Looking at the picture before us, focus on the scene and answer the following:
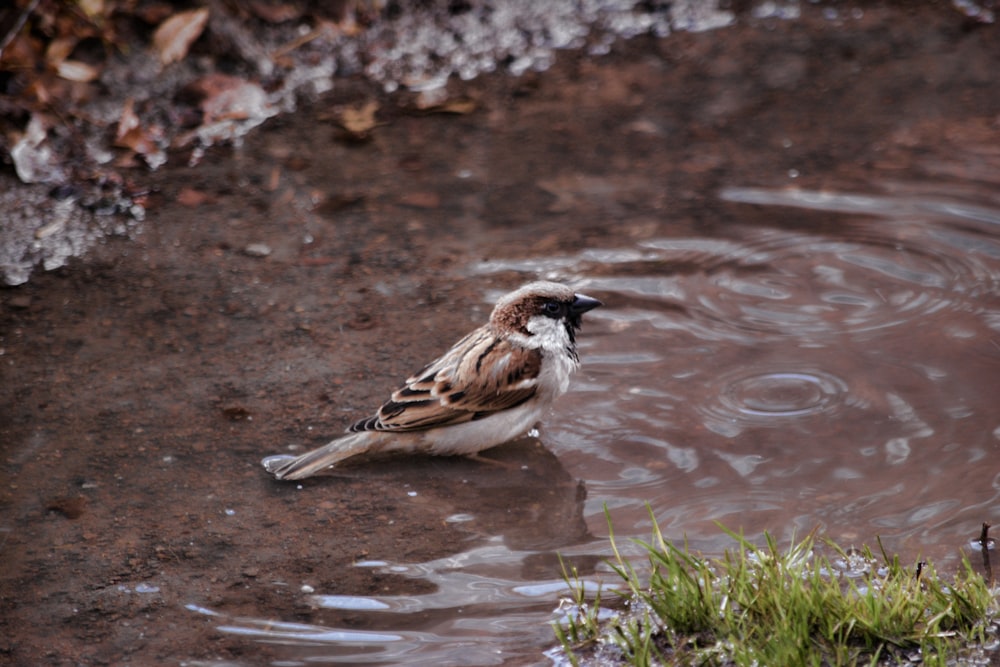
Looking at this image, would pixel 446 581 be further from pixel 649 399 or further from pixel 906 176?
pixel 906 176

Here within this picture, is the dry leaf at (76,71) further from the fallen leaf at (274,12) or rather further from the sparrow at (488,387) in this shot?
the sparrow at (488,387)

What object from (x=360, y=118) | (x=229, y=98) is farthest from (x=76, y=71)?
(x=360, y=118)

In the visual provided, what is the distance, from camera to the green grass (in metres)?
3.57

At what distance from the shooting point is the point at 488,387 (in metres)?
5.21

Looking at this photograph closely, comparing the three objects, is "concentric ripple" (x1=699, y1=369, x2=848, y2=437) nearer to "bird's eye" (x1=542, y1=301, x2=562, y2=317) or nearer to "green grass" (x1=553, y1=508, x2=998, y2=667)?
"bird's eye" (x1=542, y1=301, x2=562, y2=317)

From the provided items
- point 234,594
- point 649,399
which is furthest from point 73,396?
point 649,399

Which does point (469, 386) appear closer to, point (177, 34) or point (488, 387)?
point (488, 387)

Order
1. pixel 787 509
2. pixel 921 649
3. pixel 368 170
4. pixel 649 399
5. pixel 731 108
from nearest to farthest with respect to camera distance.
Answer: pixel 921 649, pixel 787 509, pixel 649 399, pixel 368 170, pixel 731 108

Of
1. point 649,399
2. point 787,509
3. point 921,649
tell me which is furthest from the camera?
point 649,399

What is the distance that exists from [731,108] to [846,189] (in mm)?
1358

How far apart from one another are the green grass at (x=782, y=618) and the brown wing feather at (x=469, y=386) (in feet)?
4.56

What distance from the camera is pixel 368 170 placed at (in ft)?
24.4

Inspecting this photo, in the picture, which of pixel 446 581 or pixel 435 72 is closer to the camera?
pixel 446 581

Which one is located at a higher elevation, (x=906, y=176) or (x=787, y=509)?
(x=906, y=176)
